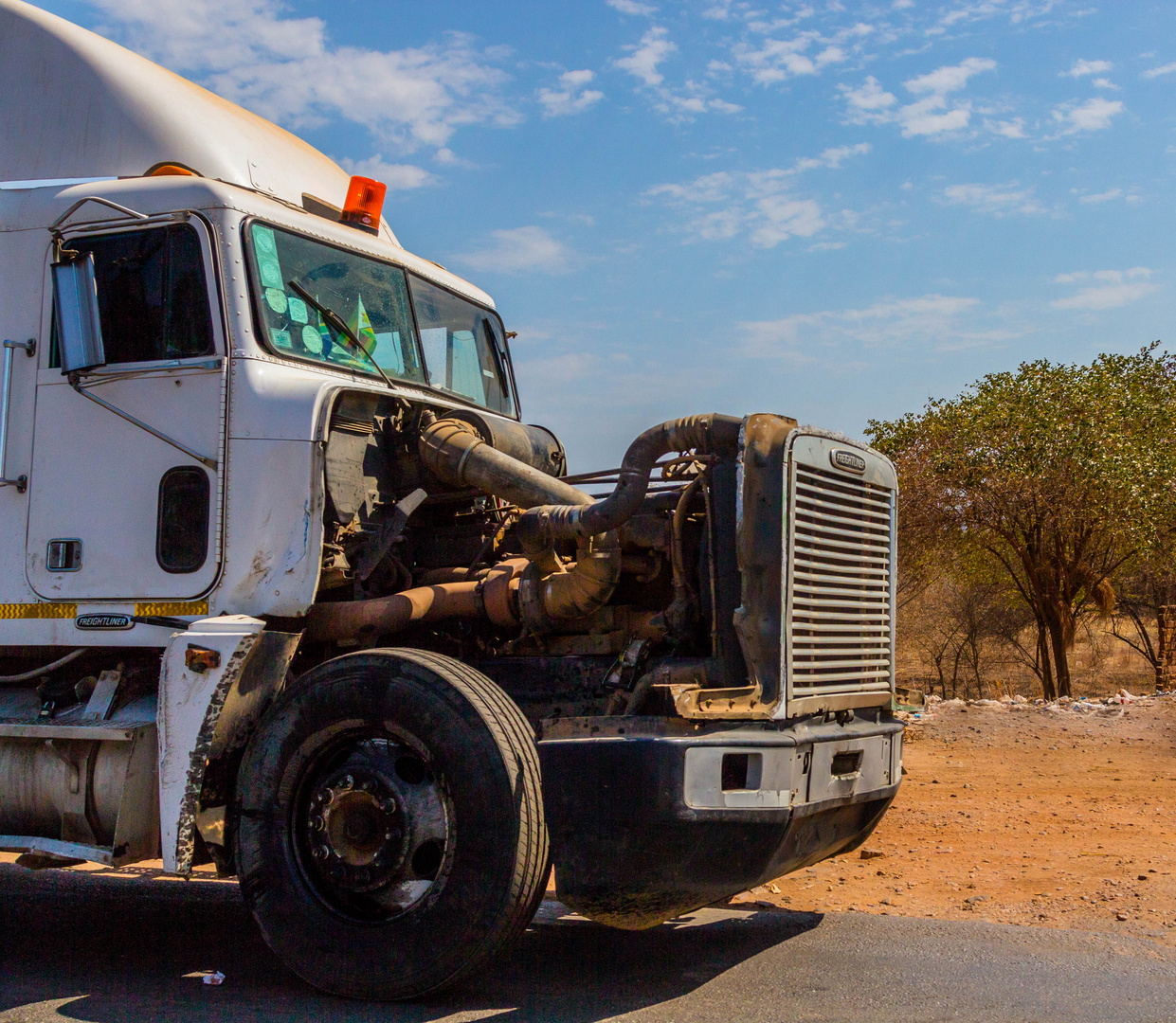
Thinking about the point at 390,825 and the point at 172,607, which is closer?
the point at 390,825

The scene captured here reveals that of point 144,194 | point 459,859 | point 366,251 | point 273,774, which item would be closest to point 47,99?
point 144,194

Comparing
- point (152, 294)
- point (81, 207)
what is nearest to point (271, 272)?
point (152, 294)

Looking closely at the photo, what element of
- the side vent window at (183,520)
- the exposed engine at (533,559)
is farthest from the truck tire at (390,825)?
the side vent window at (183,520)

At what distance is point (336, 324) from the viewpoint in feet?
18.5

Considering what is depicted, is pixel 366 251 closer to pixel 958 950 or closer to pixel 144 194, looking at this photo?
pixel 144 194

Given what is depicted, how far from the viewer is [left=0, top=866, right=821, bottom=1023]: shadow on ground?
448 centimetres

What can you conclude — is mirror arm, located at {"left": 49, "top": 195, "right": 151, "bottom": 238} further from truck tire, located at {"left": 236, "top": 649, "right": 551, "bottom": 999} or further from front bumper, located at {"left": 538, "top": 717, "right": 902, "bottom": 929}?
front bumper, located at {"left": 538, "top": 717, "right": 902, "bottom": 929}

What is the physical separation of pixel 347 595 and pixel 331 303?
1414 mm

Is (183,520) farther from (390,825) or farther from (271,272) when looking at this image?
(390,825)

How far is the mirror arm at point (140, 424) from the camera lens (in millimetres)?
5188

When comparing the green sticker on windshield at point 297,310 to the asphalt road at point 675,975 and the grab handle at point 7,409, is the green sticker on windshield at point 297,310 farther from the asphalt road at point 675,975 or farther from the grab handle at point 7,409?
the asphalt road at point 675,975

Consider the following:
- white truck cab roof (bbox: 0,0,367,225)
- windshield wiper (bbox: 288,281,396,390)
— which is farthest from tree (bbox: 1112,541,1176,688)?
white truck cab roof (bbox: 0,0,367,225)

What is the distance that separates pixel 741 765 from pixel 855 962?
138cm

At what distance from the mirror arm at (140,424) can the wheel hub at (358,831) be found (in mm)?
1527
